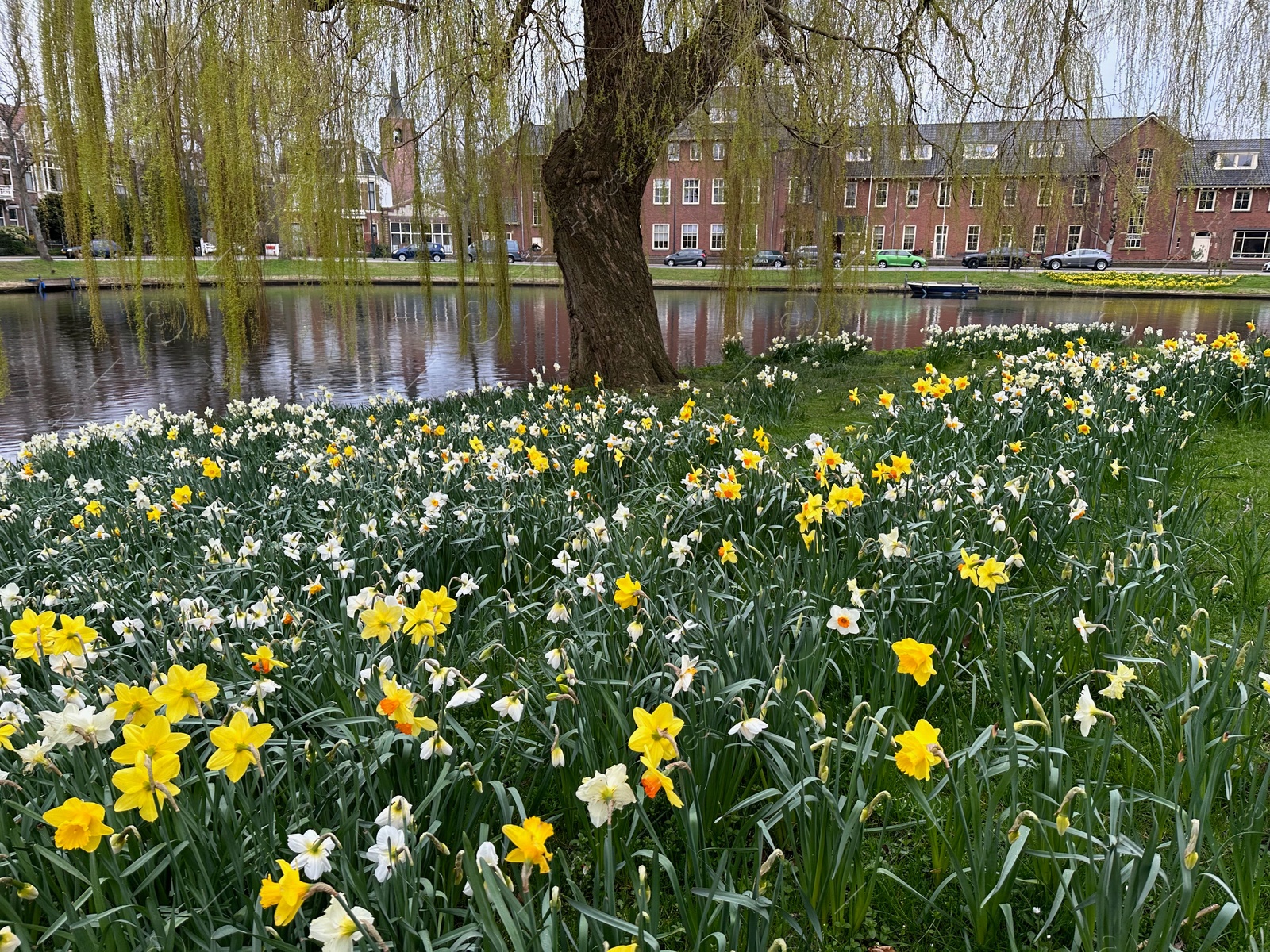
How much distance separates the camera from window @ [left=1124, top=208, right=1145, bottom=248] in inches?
152

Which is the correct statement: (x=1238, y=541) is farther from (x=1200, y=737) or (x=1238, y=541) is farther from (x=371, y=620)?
(x=371, y=620)

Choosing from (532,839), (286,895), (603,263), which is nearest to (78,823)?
(286,895)

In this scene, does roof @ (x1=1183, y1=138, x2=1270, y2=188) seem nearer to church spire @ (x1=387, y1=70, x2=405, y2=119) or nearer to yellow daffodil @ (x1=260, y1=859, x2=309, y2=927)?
church spire @ (x1=387, y1=70, x2=405, y2=119)

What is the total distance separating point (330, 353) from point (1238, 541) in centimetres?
1430

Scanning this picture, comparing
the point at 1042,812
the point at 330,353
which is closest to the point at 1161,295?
the point at 330,353

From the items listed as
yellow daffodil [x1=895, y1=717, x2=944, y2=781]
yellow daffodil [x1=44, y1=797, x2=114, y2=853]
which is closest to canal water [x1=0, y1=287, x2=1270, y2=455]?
yellow daffodil [x1=44, y1=797, x2=114, y2=853]

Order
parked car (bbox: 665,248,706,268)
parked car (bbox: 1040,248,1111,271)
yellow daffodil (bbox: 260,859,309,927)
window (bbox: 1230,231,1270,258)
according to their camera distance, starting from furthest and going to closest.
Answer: parked car (bbox: 665,248,706,268) → window (bbox: 1230,231,1270,258) → parked car (bbox: 1040,248,1111,271) → yellow daffodil (bbox: 260,859,309,927)

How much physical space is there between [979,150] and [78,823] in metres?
4.72

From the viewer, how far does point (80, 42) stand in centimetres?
351

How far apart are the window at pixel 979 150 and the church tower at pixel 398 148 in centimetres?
287

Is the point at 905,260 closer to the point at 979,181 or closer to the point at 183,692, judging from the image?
the point at 979,181

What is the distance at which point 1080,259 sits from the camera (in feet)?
106

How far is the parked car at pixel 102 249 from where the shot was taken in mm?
4316

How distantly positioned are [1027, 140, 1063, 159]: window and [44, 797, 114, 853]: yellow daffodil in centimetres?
450
